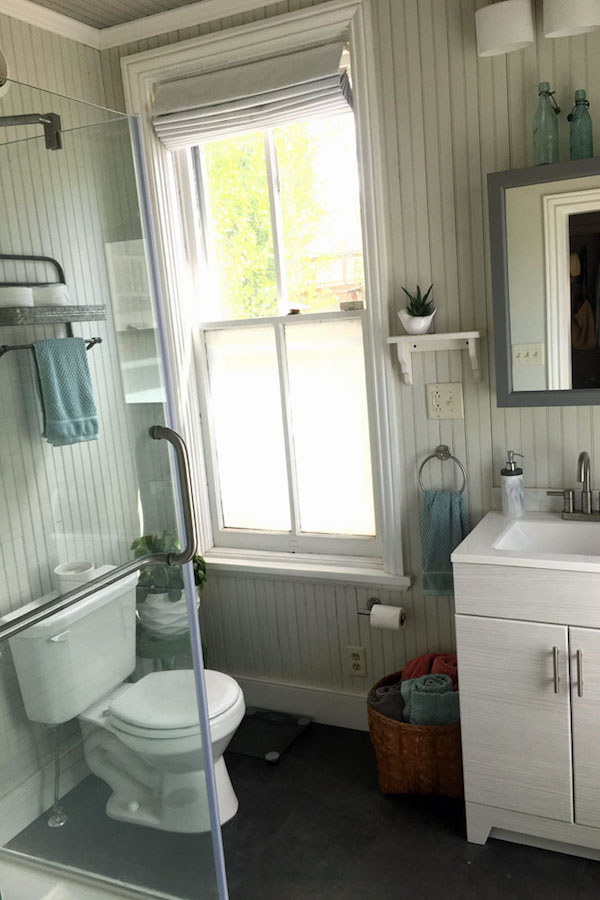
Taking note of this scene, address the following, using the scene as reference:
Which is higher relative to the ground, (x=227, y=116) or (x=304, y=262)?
(x=227, y=116)

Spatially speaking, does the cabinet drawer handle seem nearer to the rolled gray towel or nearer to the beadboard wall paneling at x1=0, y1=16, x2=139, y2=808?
the rolled gray towel

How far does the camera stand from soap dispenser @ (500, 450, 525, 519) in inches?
97.7

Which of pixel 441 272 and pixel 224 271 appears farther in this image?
pixel 224 271

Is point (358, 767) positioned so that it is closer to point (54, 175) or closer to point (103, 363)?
point (103, 363)

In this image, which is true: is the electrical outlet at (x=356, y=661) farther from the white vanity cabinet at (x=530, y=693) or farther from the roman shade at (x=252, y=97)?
the roman shade at (x=252, y=97)

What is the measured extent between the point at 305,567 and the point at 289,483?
1.03 feet

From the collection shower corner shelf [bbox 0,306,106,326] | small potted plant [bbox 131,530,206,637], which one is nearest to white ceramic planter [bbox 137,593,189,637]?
small potted plant [bbox 131,530,206,637]

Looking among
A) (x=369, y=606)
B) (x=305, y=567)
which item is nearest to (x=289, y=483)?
(x=305, y=567)

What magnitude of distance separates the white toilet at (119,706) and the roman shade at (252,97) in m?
1.73

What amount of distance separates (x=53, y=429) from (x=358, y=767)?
1755mm

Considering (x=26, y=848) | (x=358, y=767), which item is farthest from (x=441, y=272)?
(x=26, y=848)

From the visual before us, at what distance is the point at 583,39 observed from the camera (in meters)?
2.27

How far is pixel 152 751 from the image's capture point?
1769 mm

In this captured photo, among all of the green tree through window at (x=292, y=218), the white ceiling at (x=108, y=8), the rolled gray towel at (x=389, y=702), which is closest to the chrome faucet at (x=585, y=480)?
the rolled gray towel at (x=389, y=702)
